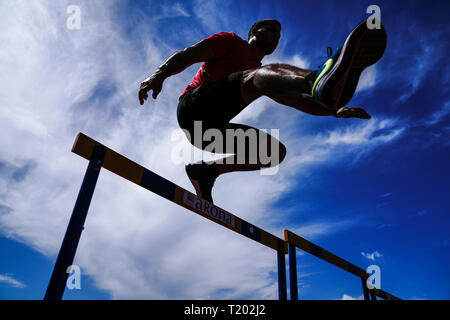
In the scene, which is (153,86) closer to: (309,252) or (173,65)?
(173,65)

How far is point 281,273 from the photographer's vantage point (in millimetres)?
3758

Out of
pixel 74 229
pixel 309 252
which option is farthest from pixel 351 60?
pixel 309 252

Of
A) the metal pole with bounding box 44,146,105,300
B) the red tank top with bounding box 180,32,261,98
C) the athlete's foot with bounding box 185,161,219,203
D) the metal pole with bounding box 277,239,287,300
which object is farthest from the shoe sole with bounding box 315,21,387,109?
the metal pole with bounding box 277,239,287,300

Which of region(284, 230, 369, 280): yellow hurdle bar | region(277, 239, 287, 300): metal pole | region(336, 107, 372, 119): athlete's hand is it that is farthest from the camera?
region(284, 230, 369, 280): yellow hurdle bar

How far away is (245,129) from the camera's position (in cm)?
283

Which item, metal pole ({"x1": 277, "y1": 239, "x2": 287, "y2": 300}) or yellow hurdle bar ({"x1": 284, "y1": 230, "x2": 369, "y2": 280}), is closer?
metal pole ({"x1": 277, "y1": 239, "x2": 287, "y2": 300})

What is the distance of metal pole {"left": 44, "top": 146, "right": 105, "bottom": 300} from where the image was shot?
1740 mm

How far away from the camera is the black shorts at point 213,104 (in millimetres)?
2260

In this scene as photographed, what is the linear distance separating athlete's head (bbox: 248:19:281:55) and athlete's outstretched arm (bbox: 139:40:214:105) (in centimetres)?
74

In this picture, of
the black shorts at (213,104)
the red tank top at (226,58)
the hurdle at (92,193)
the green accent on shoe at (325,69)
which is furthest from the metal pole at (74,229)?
the green accent on shoe at (325,69)

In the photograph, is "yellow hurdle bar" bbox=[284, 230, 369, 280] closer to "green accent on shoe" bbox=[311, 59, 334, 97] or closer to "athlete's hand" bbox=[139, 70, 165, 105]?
"athlete's hand" bbox=[139, 70, 165, 105]

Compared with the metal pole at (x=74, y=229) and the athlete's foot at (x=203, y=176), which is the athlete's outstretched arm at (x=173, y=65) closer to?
the metal pole at (x=74, y=229)
